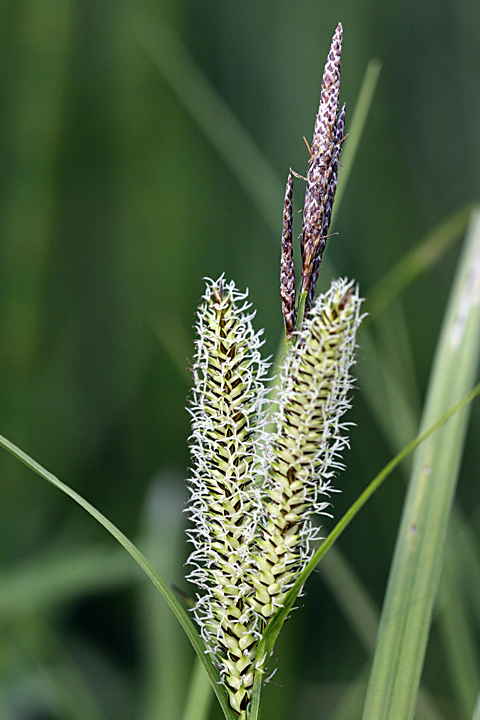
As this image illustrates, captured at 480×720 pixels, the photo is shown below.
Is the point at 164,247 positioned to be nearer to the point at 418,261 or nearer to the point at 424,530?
the point at 418,261

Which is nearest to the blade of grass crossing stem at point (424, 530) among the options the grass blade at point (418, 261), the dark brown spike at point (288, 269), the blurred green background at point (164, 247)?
the grass blade at point (418, 261)

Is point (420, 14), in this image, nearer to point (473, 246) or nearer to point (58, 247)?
point (58, 247)

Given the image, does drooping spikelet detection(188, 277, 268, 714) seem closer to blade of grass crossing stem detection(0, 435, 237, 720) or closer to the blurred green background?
blade of grass crossing stem detection(0, 435, 237, 720)

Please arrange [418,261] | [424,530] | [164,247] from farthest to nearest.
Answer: [164,247], [418,261], [424,530]

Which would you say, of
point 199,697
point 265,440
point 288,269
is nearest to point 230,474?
point 265,440

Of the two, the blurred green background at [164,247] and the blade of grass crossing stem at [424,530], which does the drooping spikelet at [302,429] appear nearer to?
the blade of grass crossing stem at [424,530]

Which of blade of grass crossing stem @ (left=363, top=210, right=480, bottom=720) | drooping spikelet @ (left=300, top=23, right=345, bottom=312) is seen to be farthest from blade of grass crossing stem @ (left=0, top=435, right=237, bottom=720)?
drooping spikelet @ (left=300, top=23, right=345, bottom=312)

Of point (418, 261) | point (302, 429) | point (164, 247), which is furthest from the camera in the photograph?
point (164, 247)
